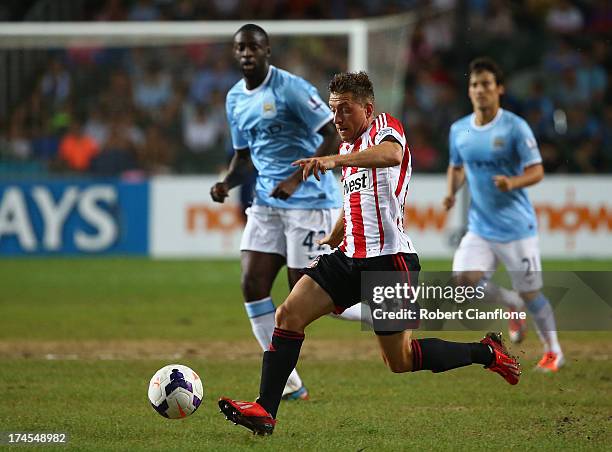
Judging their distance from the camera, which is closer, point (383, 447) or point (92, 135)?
point (383, 447)

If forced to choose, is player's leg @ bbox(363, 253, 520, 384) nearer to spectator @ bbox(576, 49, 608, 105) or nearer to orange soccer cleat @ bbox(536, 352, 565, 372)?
orange soccer cleat @ bbox(536, 352, 565, 372)

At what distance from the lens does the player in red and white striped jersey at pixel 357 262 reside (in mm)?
6602

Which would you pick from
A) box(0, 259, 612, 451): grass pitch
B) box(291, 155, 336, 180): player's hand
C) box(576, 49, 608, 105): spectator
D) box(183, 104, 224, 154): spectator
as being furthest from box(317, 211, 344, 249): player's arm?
box(576, 49, 608, 105): spectator

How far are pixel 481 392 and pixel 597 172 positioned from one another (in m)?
11.6

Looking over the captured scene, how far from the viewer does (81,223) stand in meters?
18.3

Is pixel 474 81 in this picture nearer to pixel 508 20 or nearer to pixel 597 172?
pixel 597 172

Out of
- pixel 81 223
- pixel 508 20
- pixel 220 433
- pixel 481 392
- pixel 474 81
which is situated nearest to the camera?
pixel 220 433

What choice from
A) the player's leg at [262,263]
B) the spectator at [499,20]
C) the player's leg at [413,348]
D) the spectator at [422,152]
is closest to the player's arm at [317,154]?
the player's leg at [262,263]

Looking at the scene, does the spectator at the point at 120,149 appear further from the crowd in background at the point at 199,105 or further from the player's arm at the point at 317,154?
the player's arm at the point at 317,154

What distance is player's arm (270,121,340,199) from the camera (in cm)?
773

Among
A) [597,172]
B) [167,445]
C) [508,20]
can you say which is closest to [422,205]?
[597,172]

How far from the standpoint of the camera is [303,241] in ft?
27.5

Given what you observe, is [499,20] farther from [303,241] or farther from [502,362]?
[502,362]

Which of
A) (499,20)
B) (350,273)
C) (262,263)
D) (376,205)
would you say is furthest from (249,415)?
(499,20)
